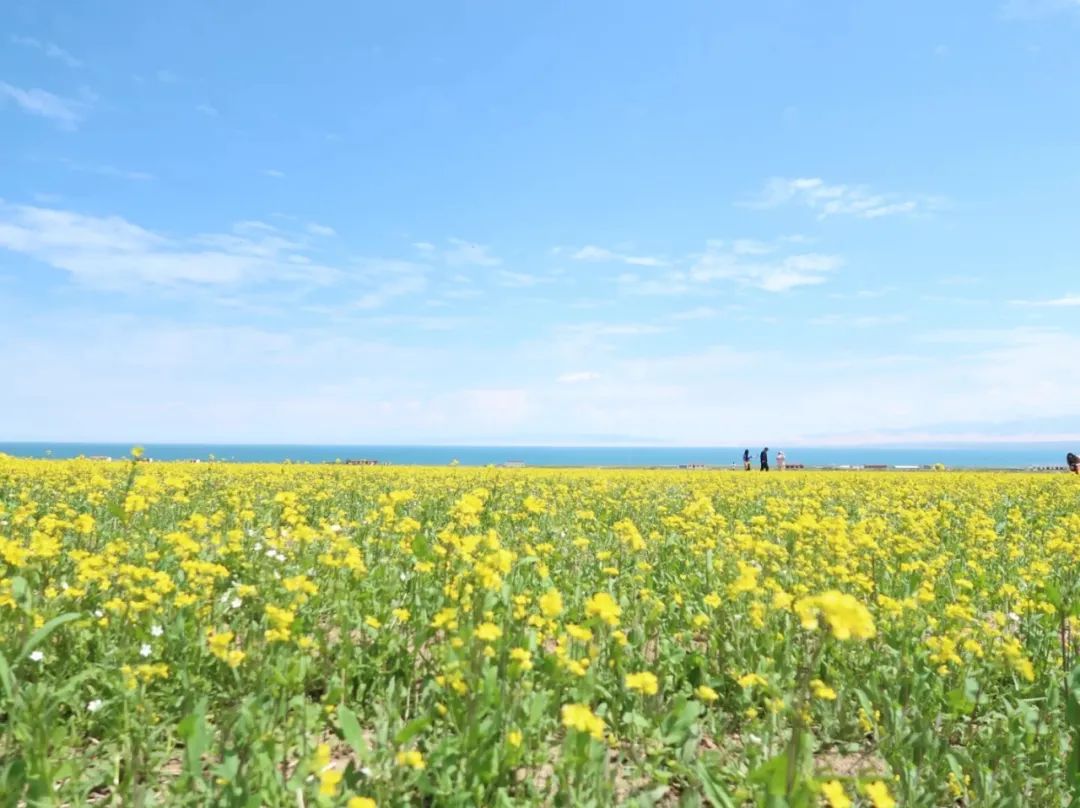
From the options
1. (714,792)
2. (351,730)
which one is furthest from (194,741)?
(714,792)

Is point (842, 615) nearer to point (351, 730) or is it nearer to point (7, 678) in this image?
point (351, 730)

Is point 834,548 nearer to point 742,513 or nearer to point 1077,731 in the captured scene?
point 1077,731

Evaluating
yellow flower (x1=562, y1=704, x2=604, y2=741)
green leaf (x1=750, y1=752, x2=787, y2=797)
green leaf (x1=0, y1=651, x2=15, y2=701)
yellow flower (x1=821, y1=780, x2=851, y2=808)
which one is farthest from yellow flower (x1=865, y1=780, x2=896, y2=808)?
green leaf (x1=0, y1=651, x2=15, y2=701)

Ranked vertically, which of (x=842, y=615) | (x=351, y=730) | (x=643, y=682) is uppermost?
(x=842, y=615)

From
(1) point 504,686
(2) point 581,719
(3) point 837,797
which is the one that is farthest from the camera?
(1) point 504,686

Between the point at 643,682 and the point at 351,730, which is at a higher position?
the point at 643,682

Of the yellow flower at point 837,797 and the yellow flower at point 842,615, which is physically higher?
the yellow flower at point 842,615

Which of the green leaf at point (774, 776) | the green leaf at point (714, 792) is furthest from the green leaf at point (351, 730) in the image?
the green leaf at point (774, 776)

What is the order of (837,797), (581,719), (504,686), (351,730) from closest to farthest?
(837,797), (581,719), (351,730), (504,686)

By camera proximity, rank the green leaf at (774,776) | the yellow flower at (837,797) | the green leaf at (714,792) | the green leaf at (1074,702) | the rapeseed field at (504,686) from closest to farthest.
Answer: the yellow flower at (837,797) < the green leaf at (774,776) < the green leaf at (714,792) < the rapeseed field at (504,686) < the green leaf at (1074,702)

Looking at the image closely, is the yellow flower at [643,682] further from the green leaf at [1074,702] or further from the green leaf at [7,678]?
the green leaf at [7,678]

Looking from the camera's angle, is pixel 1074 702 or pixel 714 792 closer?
pixel 714 792

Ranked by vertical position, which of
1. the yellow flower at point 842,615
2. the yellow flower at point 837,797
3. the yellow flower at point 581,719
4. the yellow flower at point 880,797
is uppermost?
the yellow flower at point 842,615

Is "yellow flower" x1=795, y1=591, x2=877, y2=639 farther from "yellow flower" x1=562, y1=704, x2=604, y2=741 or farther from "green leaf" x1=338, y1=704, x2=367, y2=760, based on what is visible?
"green leaf" x1=338, y1=704, x2=367, y2=760
